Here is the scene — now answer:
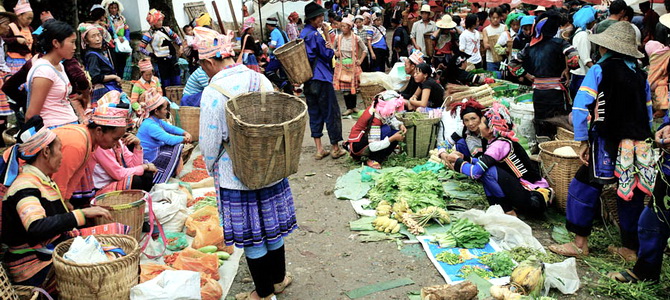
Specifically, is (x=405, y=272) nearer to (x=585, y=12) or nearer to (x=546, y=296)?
(x=546, y=296)

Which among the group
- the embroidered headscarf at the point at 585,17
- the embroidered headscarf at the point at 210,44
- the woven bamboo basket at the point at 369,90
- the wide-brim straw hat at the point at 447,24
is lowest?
the woven bamboo basket at the point at 369,90

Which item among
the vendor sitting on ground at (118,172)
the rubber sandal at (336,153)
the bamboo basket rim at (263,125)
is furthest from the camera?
the rubber sandal at (336,153)

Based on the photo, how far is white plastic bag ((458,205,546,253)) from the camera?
4938mm

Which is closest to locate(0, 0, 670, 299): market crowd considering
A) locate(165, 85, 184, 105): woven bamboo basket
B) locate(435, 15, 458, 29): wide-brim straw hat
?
locate(165, 85, 184, 105): woven bamboo basket

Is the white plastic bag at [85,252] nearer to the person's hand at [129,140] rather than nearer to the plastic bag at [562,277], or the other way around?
the person's hand at [129,140]

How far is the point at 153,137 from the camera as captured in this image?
6.48 meters

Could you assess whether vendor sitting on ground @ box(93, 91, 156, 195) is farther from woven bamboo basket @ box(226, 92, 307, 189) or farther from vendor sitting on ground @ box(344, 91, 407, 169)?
vendor sitting on ground @ box(344, 91, 407, 169)

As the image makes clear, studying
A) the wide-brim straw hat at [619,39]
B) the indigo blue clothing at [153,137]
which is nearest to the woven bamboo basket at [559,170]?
the wide-brim straw hat at [619,39]

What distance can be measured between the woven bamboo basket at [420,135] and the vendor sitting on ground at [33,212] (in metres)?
4.57

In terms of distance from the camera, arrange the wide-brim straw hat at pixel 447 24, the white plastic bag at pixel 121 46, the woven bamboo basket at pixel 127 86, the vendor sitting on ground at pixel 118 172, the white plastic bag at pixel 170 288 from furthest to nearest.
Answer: the wide-brim straw hat at pixel 447 24 < the white plastic bag at pixel 121 46 < the woven bamboo basket at pixel 127 86 < the vendor sitting on ground at pixel 118 172 < the white plastic bag at pixel 170 288

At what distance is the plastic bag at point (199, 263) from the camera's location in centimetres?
453

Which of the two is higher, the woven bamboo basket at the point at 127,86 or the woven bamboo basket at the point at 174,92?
the woven bamboo basket at the point at 127,86

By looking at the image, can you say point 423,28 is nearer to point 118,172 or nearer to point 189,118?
point 189,118

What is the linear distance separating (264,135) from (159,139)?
3468 millimetres
